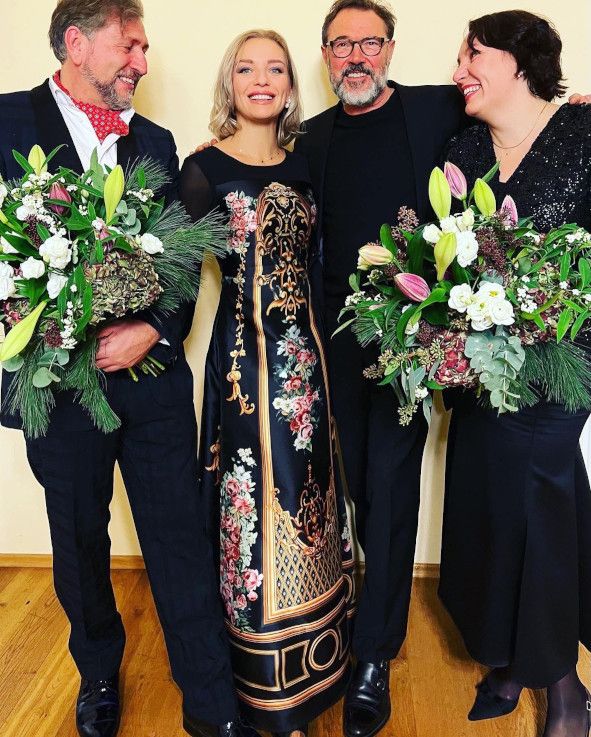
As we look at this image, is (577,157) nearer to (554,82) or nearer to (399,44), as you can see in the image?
(554,82)

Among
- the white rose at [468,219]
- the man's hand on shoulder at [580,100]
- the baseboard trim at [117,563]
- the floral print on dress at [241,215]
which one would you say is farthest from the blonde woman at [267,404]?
the baseboard trim at [117,563]

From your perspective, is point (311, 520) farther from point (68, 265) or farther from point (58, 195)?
point (58, 195)

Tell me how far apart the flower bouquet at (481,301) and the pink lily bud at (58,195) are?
64 centimetres

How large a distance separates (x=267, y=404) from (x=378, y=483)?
1.35 ft

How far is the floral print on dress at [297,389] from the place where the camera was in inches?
73.3

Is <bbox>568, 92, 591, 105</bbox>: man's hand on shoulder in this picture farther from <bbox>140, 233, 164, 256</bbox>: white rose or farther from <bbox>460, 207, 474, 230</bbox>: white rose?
<bbox>140, 233, 164, 256</bbox>: white rose

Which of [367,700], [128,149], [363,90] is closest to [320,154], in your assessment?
[363,90]

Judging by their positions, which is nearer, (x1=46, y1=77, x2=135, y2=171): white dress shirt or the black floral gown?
(x1=46, y1=77, x2=135, y2=171): white dress shirt

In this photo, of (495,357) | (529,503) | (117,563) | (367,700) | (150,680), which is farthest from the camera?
(117,563)

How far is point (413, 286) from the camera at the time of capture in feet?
4.69

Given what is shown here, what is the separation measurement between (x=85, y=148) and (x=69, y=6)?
1.17 feet

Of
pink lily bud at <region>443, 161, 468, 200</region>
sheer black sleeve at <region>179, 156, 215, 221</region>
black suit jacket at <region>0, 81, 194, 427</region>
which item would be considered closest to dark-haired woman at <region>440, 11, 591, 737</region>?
pink lily bud at <region>443, 161, 468, 200</region>

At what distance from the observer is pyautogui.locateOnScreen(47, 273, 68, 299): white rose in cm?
137

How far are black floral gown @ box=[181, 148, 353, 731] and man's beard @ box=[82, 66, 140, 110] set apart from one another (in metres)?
0.23
